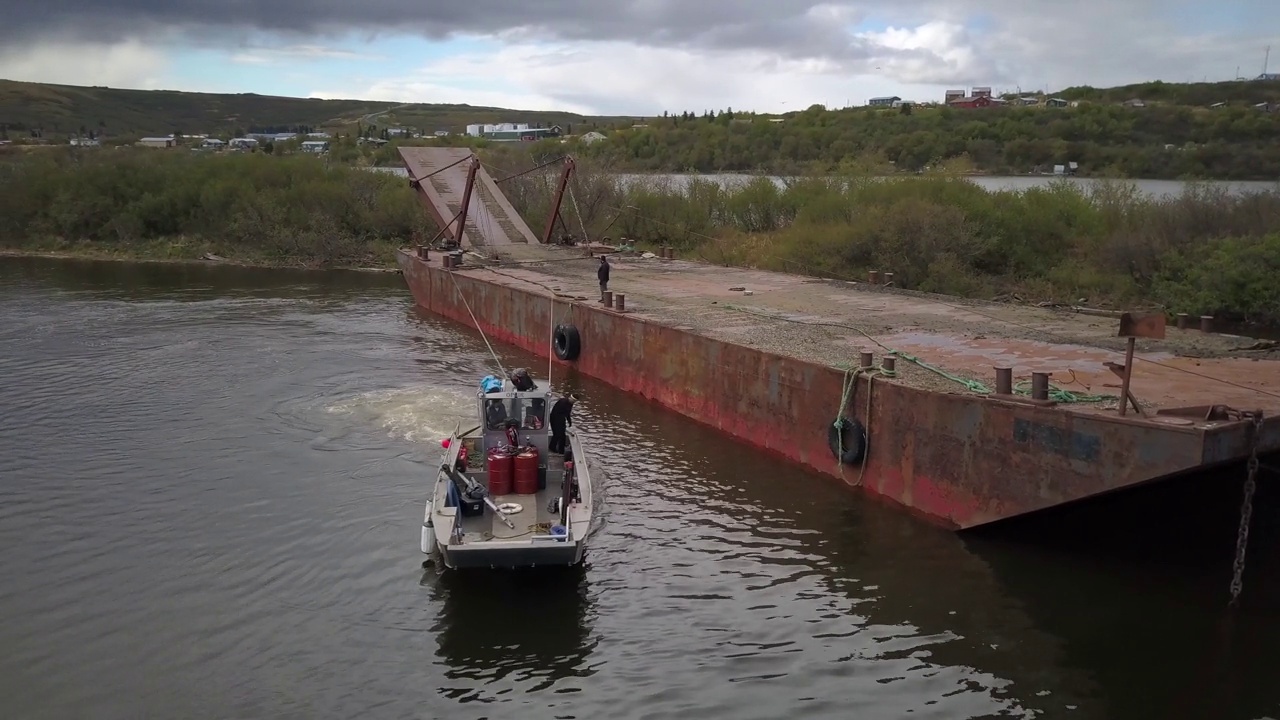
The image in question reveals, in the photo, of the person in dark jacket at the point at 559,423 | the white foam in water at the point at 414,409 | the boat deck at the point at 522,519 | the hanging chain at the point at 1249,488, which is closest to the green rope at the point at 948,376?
the hanging chain at the point at 1249,488

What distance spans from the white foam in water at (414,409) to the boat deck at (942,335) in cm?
473

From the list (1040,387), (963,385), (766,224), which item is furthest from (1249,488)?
(766,224)

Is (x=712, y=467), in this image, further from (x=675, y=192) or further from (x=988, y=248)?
(x=675, y=192)

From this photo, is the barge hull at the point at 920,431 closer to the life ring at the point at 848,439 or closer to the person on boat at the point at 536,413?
the life ring at the point at 848,439

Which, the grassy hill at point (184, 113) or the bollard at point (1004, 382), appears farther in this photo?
the grassy hill at point (184, 113)

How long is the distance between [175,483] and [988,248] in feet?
82.1

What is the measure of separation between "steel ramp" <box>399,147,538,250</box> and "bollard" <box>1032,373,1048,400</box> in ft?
88.5

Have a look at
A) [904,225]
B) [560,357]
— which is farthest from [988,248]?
[560,357]

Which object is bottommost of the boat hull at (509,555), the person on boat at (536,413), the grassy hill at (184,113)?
the boat hull at (509,555)

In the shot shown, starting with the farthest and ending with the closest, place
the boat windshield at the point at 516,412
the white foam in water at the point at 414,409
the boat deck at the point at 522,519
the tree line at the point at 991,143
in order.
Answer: the tree line at the point at 991,143, the white foam in water at the point at 414,409, the boat windshield at the point at 516,412, the boat deck at the point at 522,519

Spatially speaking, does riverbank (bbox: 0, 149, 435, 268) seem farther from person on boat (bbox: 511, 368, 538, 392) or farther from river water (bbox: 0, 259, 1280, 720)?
person on boat (bbox: 511, 368, 538, 392)

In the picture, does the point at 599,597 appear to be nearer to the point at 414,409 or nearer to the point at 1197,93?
the point at 414,409

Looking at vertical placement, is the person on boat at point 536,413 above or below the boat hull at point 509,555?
above

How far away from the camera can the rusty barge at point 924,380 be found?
478 inches
